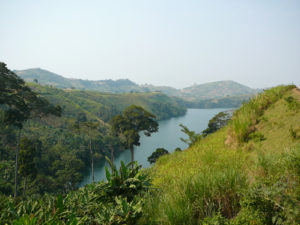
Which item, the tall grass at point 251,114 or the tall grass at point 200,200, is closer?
the tall grass at point 200,200

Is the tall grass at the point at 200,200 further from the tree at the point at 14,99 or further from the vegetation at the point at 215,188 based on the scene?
the tree at the point at 14,99

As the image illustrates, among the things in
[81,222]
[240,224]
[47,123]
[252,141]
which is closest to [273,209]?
[240,224]

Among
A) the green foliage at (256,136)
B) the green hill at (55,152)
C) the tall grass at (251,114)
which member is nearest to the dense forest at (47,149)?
the green hill at (55,152)

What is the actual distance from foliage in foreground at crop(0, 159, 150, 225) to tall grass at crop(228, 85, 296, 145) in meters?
4.77

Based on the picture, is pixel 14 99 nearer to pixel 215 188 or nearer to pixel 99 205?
pixel 99 205

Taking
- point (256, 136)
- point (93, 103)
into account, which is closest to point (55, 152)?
point (256, 136)

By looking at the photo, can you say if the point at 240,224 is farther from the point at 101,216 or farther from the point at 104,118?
the point at 104,118

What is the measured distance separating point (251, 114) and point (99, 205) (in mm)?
7204

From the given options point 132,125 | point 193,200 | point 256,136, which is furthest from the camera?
point 132,125

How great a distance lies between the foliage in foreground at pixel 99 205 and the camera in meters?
3.24

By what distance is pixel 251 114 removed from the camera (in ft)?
27.5

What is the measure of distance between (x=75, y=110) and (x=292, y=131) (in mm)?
121419

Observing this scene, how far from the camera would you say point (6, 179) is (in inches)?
1714

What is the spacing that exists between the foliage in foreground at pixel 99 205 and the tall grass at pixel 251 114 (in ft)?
15.7
